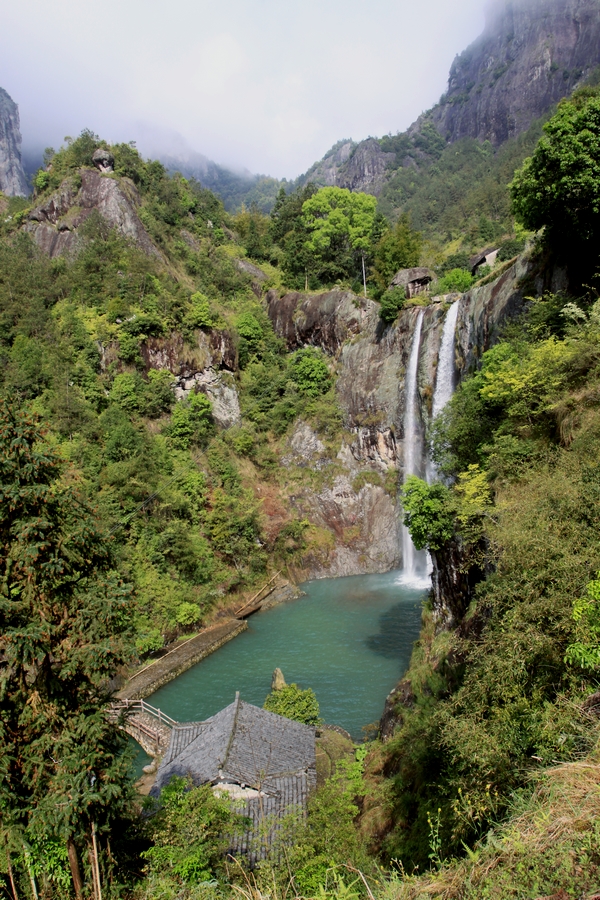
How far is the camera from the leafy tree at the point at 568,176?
13.5 meters

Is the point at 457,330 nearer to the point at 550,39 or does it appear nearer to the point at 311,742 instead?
the point at 311,742

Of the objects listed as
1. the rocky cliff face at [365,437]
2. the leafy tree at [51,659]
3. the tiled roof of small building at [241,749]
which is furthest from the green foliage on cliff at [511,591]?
the rocky cliff face at [365,437]

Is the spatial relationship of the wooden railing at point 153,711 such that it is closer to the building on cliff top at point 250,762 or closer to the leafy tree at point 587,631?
the building on cliff top at point 250,762

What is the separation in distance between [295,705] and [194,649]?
7.35m

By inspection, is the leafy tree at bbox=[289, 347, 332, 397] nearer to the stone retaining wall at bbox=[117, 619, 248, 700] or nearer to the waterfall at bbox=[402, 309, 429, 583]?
the waterfall at bbox=[402, 309, 429, 583]

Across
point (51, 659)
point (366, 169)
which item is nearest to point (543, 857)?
point (51, 659)

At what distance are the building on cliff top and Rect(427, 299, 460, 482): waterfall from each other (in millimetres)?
15252

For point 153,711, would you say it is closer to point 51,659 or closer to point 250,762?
point 250,762

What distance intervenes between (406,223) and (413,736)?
33.8m

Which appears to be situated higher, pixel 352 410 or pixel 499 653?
pixel 352 410

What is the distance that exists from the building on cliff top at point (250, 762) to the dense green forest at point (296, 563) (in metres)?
0.73

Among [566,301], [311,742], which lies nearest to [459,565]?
[311,742]

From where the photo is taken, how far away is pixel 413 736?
10.7 m

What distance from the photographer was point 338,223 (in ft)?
128
